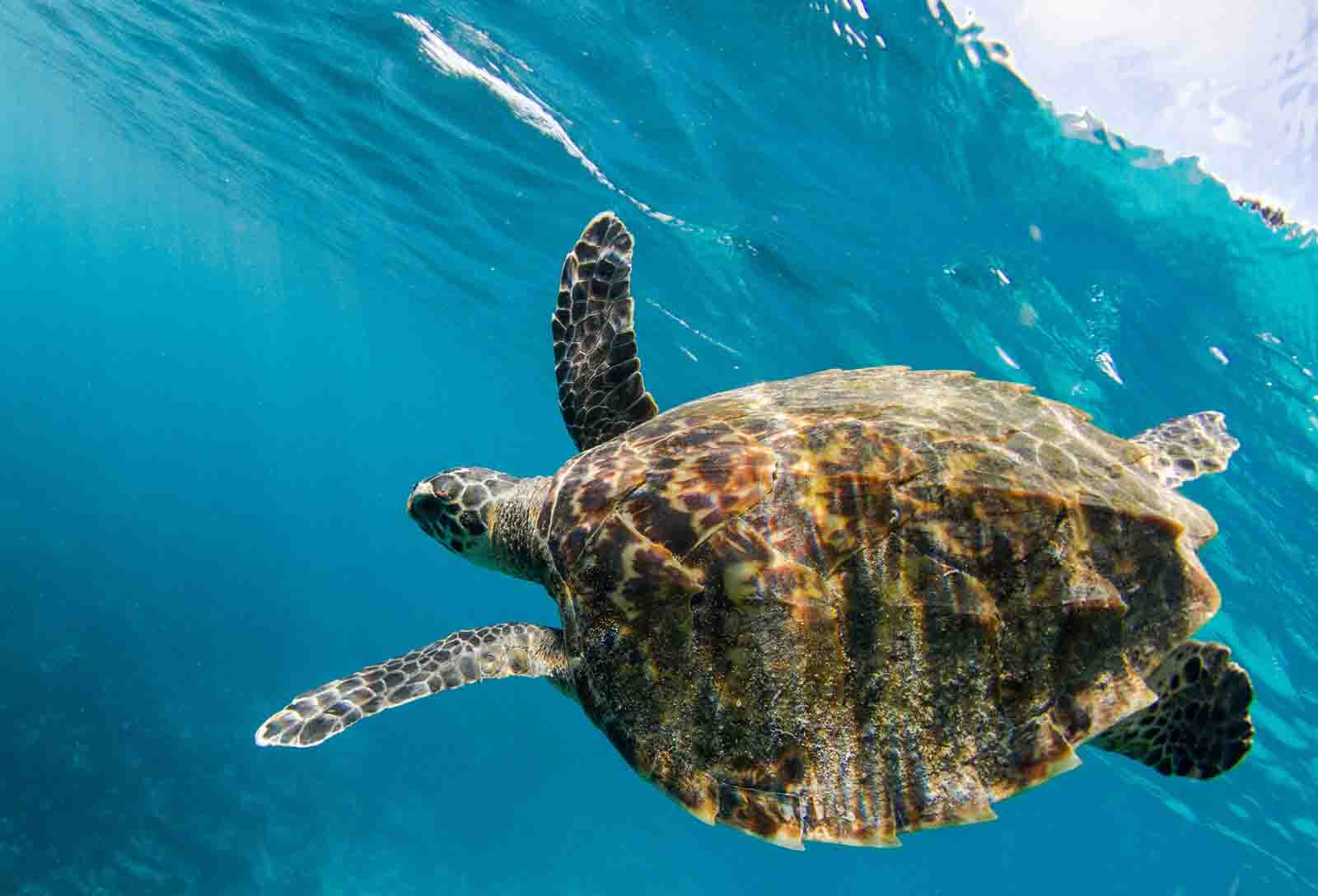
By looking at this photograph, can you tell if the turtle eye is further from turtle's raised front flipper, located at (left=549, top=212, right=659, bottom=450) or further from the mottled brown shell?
the mottled brown shell

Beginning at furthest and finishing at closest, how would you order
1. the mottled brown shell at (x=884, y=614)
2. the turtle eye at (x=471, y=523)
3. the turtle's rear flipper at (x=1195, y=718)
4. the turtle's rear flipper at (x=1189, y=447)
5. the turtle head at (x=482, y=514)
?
the turtle eye at (x=471, y=523) → the turtle head at (x=482, y=514) → the turtle's rear flipper at (x=1189, y=447) → the turtle's rear flipper at (x=1195, y=718) → the mottled brown shell at (x=884, y=614)

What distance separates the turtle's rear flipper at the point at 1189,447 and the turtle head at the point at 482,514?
3.16 metres

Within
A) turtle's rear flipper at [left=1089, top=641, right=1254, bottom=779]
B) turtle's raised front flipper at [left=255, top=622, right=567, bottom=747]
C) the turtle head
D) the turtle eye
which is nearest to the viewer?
turtle's rear flipper at [left=1089, top=641, right=1254, bottom=779]

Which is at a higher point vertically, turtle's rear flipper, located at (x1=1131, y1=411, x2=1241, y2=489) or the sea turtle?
turtle's rear flipper, located at (x1=1131, y1=411, x2=1241, y2=489)

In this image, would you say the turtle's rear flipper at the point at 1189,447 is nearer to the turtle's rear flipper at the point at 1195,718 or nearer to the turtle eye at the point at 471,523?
the turtle's rear flipper at the point at 1195,718

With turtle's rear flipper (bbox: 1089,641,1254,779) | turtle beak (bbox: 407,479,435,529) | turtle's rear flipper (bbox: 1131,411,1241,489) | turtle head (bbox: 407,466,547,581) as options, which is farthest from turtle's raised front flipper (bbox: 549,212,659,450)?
turtle's rear flipper (bbox: 1089,641,1254,779)

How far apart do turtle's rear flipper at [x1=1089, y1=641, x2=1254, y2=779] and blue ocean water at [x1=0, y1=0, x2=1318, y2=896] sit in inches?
257

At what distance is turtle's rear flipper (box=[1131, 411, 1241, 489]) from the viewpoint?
11.7 ft

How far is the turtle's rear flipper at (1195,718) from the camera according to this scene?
9.21 ft

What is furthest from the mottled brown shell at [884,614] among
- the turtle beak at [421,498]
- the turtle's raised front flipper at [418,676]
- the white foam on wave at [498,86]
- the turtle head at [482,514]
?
the white foam on wave at [498,86]

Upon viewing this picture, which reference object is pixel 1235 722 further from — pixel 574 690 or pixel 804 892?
pixel 804 892

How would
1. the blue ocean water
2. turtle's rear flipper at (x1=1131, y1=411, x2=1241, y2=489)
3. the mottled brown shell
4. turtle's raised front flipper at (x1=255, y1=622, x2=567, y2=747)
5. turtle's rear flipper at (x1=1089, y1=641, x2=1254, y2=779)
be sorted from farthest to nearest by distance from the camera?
the blue ocean water → turtle's rear flipper at (x1=1131, y1=411, x2=1241, y2=489) → turtle's raised front flipper at (x1=255, y1=622, x2=567, y2=747) → turtle's rear flipper at (x1=1089, y1=641, x2=1254, y2=779) → the mottled brown shell

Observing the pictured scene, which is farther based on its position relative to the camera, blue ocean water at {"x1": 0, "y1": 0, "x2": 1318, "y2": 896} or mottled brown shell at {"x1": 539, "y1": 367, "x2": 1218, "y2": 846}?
blue ocean water at {"x1": 0, "y1": 0, "x2": 1318, "y2": 896}

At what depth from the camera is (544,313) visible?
80.2 ft
